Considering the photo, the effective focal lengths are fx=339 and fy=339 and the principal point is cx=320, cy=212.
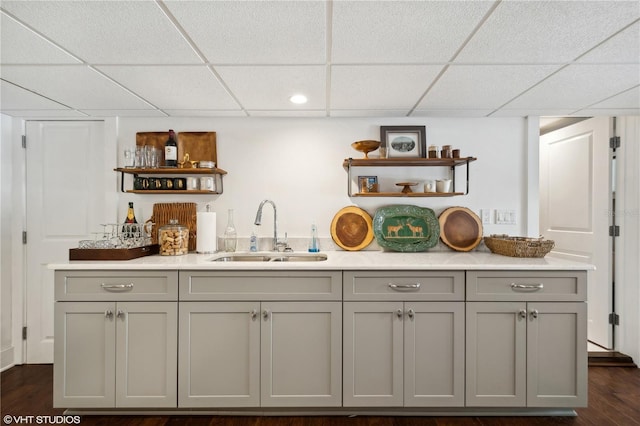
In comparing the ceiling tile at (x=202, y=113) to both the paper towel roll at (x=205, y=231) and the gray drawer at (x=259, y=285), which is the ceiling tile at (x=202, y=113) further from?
the gray drawer at (x=259, y=285)

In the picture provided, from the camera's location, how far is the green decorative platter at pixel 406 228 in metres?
2.62

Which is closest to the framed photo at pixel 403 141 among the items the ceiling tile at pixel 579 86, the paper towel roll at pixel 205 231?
the ceiling tile at pixel 579 86

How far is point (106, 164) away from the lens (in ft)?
8.82

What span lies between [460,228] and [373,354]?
1259 mm

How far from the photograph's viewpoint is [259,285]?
1.97m

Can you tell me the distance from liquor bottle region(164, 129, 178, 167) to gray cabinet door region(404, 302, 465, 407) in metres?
1.96

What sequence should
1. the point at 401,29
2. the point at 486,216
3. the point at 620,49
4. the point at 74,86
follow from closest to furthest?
the point at 401,29
the point at 620,49
the point at 74,86
the point at 486,216

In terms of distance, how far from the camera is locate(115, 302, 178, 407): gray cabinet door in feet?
6.42

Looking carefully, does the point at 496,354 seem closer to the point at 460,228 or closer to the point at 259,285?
the point at 460,228

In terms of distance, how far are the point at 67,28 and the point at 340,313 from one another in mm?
1893

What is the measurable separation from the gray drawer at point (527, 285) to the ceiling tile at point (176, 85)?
190 cm

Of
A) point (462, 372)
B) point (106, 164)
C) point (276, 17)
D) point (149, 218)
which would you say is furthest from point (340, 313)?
point (106, 164)

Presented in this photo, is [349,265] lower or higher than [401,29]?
lower

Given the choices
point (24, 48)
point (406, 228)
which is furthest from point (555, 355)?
point (24, 48)
